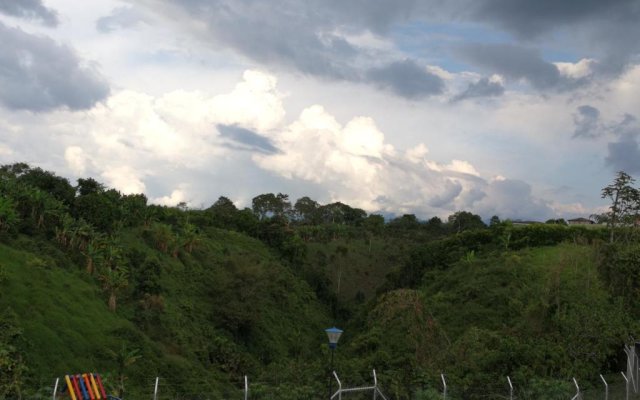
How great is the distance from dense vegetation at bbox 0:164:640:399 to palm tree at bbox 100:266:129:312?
0.13 meters

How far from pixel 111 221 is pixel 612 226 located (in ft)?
131

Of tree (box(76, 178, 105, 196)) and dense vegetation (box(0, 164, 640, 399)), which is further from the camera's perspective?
tree (box(76, 178, 105, 196))

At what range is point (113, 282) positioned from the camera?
133 feet

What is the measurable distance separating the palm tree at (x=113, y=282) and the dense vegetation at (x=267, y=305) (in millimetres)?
134

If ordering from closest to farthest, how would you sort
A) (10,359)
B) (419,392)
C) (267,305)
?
(419,392), (10,359), (267,305)

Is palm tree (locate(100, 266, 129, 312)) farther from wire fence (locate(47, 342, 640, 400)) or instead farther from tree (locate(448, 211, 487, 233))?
tree (locate(448, 211, 487, 233))

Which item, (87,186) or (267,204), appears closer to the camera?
(87,186)

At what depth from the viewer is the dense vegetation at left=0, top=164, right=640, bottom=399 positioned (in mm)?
24547

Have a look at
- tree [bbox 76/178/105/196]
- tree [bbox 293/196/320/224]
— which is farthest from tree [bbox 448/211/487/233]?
tree [bbox 76/178/105/196]

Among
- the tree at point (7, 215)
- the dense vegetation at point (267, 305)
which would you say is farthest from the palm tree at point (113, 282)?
the tree at point (7, 215)

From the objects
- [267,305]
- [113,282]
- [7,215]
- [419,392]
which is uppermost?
[7,215]

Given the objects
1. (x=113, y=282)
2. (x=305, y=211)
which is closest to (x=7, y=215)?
(x=113, y=282)

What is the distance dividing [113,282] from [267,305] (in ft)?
76.1

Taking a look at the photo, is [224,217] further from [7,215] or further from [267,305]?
[7,215]
